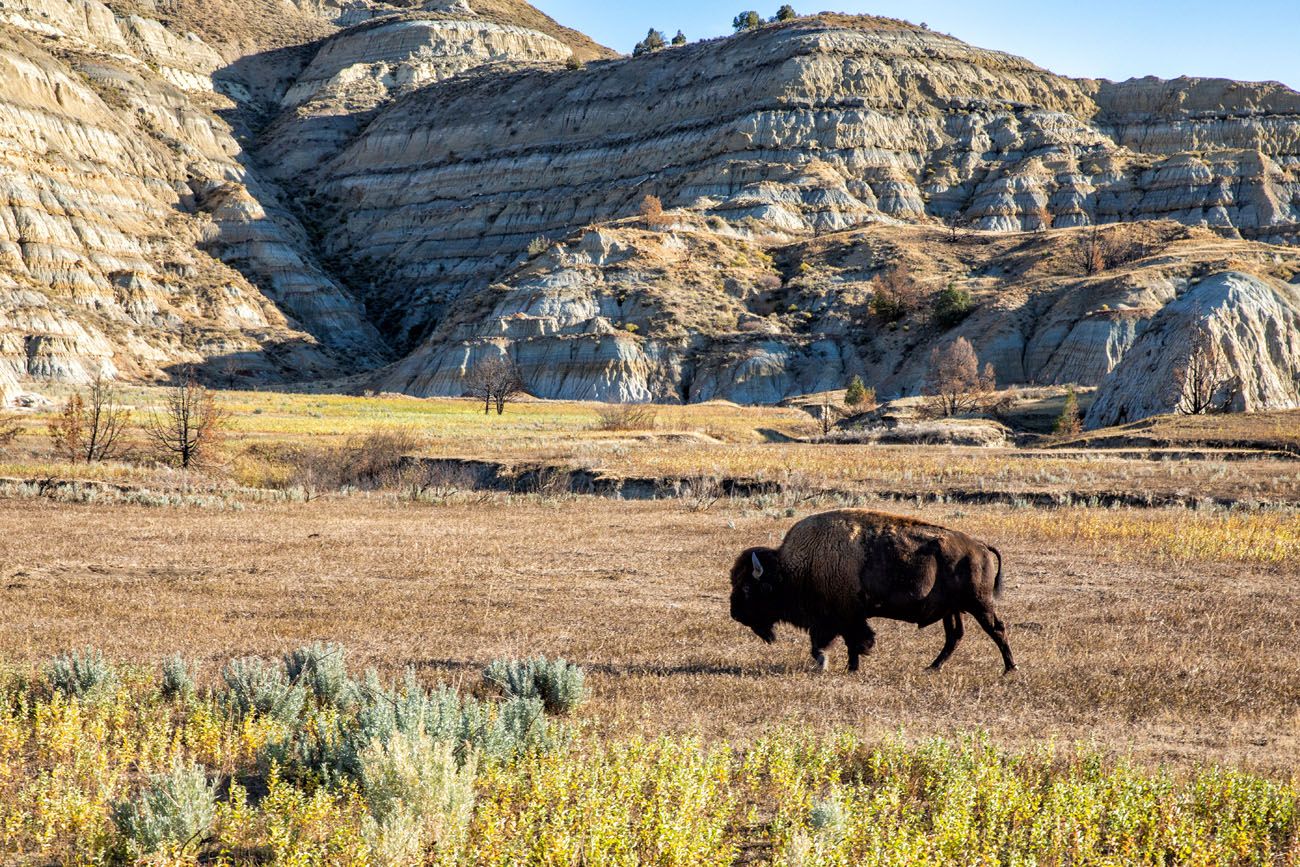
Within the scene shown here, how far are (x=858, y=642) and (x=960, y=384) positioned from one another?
55221 mm

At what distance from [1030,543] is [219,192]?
425 feet

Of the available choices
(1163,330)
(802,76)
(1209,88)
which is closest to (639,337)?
(1163,330)

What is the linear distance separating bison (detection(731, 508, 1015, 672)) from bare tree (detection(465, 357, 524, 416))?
65048mm

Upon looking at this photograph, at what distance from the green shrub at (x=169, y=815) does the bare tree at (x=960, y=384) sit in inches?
2221

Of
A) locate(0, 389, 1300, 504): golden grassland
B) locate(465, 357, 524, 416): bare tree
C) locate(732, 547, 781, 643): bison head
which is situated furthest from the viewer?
locate(465, 357, 524, 416): bare tree

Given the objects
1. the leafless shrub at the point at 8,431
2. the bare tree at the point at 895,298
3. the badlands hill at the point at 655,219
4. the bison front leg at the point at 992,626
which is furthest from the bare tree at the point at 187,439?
the bare tree at the point at 895,298

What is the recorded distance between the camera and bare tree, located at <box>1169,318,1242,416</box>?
4588 centimetres

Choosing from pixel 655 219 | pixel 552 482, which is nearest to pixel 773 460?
pixel 552 482

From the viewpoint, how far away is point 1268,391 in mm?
46656

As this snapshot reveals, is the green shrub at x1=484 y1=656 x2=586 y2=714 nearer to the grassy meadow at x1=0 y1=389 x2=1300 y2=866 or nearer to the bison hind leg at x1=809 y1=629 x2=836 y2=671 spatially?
the grassy meadow at x1=0 y1=389 x2=1300 y2=866

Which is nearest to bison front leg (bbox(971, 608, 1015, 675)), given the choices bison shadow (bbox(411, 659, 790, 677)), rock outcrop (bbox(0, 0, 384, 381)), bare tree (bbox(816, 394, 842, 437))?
bison shadow (bbox(411, 659, 790, 677))

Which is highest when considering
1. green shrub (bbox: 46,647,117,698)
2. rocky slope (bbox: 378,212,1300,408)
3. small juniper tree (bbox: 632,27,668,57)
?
small juniper tree (bbox: 632,27,668,57)

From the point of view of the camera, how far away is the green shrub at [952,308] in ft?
268

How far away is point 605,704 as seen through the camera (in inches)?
350
